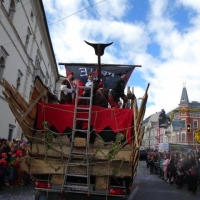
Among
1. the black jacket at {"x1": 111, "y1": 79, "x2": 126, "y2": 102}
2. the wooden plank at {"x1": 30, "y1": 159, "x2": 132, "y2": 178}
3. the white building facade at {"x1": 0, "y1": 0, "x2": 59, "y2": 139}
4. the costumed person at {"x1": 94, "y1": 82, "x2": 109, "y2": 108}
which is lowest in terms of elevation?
the wooden plank at {"x1": 30, "y1": 159, "x2": 132, "y2": 178}

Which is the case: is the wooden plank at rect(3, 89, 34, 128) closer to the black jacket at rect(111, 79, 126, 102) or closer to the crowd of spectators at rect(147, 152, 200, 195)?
the black jacket at rect(111, 79, 126, 102)

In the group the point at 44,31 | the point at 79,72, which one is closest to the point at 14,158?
the point at 79,72

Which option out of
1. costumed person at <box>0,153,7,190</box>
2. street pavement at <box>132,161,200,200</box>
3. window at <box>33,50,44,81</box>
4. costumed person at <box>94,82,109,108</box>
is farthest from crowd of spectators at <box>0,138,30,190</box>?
window at <box>33,50,44,81</box>

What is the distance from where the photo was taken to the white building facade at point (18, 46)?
16703 millimetres

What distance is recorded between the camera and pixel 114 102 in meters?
6.74

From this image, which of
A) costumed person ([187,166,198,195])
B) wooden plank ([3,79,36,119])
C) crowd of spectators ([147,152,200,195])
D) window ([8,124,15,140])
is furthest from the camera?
window ([8,124,15,140])

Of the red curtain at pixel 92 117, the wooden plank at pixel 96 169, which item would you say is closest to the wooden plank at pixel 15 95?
the red curtain at pixel 92 117

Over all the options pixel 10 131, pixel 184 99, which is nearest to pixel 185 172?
pixel 10 131

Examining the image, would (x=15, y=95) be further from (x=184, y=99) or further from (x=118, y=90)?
(x=184, y=99)

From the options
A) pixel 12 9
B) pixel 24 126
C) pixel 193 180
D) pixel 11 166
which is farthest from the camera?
pixel 12 9

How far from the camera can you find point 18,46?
19344 mm

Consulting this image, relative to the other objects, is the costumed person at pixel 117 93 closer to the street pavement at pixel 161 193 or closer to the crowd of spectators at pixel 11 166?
the street pavement at pixel 161 193

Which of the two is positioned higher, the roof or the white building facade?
the roof

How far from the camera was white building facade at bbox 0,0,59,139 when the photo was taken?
1670 centimetres
